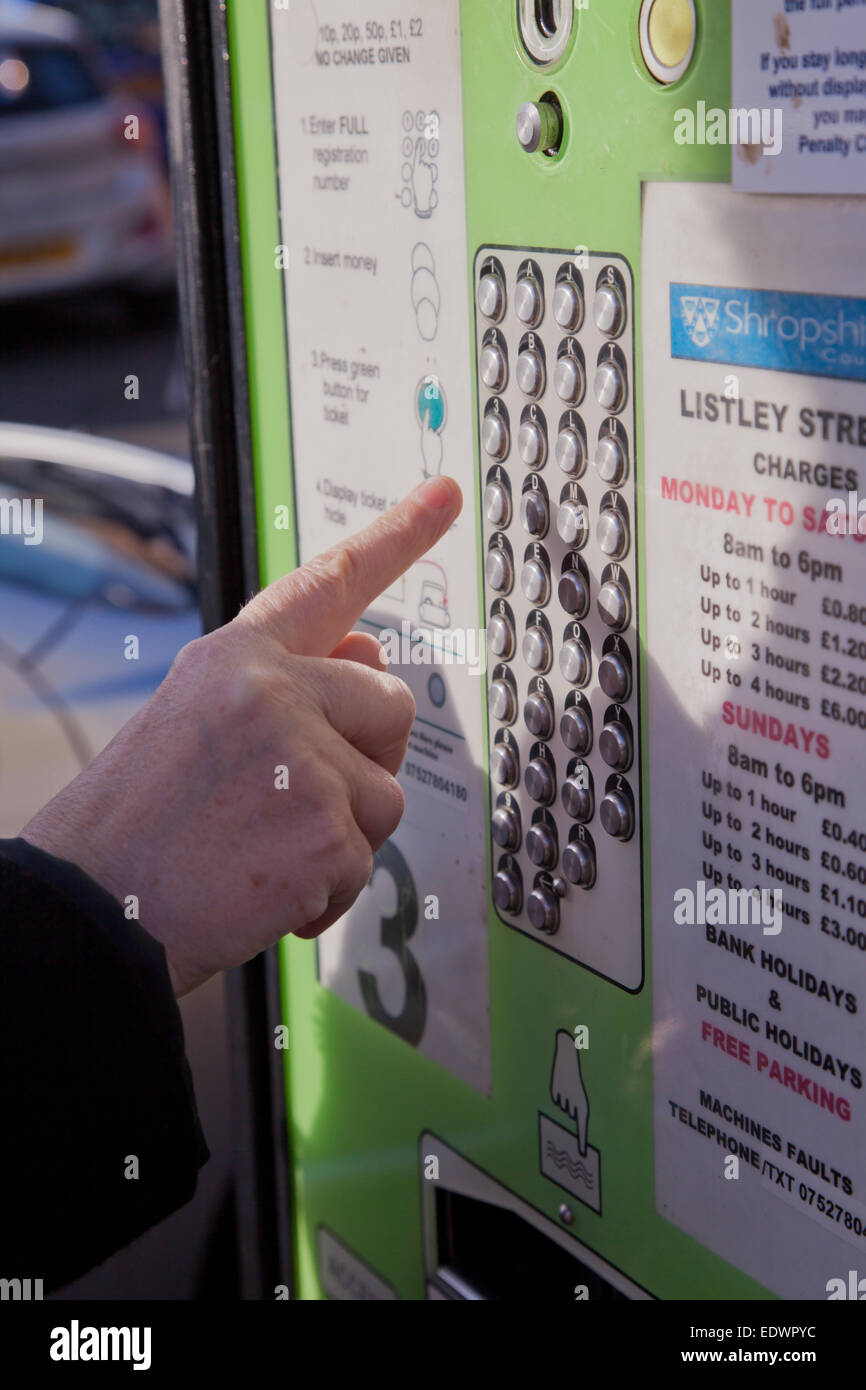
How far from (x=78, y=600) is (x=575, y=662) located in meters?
2.08

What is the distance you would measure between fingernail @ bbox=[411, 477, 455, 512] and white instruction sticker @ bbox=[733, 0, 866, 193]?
0.30 meters

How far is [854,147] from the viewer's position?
72 cm

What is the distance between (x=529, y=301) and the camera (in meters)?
0.95

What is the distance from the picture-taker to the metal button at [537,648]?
0.99 m

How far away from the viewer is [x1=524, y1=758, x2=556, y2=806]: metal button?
1.02 m

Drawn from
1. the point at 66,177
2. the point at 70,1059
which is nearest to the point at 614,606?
the point at 70,1059

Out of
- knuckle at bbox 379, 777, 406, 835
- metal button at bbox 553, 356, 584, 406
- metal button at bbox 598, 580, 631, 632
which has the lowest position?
knuckle at bbox 379, 777, 406, 835

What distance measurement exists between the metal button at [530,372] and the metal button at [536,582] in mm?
103

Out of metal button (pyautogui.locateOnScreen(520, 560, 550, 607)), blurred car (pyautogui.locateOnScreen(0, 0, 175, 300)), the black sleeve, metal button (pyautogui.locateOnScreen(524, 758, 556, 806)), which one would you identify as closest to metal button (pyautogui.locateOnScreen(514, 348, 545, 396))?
metal button (pyautogui.locateOnScreen(520, 560, 550, 607))

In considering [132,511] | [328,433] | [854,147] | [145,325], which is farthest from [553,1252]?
[145,325]

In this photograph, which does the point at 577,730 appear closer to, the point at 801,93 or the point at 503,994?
the point at 503,994

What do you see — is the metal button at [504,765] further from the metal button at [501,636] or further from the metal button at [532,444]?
the metal button at [532,444]

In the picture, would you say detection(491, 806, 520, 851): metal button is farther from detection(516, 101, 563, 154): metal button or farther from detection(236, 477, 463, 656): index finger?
detection(516, 101, 563, 154): metal button
